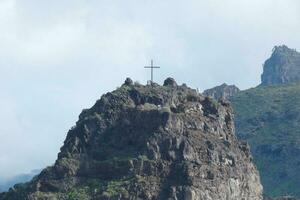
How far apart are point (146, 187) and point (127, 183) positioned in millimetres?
2328

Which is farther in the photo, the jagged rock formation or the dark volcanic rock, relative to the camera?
the dark volcanic rock

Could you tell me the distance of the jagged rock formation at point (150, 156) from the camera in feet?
511

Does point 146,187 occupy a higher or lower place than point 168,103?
lower

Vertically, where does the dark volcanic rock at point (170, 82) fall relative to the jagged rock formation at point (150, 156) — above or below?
above

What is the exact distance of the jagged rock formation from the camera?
155875 mm

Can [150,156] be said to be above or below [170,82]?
below

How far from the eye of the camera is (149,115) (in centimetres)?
16312

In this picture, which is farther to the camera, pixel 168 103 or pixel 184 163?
pixel 168 103

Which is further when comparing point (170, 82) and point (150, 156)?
point (170, 82)

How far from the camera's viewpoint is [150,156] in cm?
15825

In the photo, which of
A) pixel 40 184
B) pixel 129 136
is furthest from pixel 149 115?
pixel 40 184

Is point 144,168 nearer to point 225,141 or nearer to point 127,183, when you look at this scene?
point 127,183

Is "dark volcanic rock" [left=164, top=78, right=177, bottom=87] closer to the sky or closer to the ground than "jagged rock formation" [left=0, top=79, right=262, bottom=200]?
closer to the sky

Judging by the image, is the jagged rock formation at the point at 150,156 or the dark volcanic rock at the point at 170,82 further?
the dark volcanic rock at the point at 170,82
